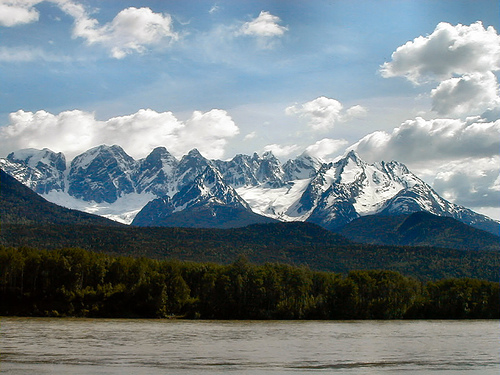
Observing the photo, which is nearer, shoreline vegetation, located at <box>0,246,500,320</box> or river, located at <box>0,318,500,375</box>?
river, located at <box>0,318,500,375</box>

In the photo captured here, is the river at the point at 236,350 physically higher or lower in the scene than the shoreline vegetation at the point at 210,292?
lower

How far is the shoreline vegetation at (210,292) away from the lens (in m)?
157

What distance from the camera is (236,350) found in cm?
8844

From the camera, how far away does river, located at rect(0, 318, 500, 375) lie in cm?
7006

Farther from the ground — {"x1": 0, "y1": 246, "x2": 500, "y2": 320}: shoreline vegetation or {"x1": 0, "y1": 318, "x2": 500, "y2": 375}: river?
{"x1": 0, "y1": 246, "x2": 500, "y2": 320}: shoreline vegetation

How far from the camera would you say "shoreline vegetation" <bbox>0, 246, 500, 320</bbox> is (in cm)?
15700

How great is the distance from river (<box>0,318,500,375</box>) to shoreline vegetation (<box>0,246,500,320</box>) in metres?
25.4

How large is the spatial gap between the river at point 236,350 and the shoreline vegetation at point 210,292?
83.4ft

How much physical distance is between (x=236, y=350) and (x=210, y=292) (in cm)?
8161

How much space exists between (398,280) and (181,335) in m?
85.8

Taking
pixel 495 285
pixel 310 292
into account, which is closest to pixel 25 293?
pixel 310 292

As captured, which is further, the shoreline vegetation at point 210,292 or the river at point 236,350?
the shoreline vegetation at point 210,292

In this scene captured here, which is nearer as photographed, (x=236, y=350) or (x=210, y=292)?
(x=236, y=350)

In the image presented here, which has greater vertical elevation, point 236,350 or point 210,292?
point 210,292
